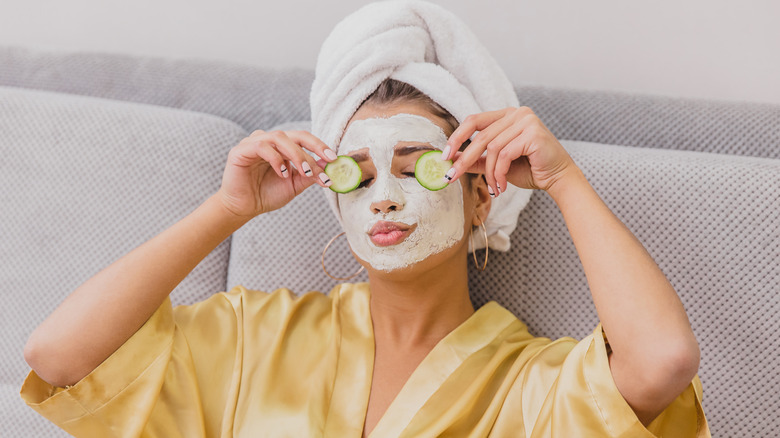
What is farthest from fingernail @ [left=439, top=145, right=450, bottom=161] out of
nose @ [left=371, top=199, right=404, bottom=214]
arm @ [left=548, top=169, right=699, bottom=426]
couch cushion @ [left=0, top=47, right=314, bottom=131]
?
couch cushion @ [left=0, top=47, right=314, bottom=131]

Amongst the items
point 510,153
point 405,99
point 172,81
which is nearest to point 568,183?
point 510,153

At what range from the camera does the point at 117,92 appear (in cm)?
182

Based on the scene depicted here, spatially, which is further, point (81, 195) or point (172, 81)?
point (172, 81)

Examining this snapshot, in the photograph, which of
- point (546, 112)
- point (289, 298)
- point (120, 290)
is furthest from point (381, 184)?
point (546, 112)

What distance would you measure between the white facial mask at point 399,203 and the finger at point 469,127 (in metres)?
0.09

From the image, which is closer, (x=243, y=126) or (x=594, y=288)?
(x=594, y=288)

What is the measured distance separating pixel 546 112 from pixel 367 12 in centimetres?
51

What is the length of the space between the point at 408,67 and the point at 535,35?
1.99ft

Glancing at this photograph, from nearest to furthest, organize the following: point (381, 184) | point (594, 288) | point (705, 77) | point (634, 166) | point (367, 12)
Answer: point (594, 288) < point (381, 184) < point (367, 12) < point (634, 166) < point (705, 77)

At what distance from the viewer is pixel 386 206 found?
121 centimetres

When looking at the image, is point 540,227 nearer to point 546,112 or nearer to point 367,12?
point 546,112

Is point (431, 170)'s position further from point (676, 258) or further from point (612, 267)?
point (676, 258)

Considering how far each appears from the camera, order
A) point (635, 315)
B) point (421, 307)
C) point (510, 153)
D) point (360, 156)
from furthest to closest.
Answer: point (421, 307) → point (360, 156) → point (510, 153) → point (635, 315)

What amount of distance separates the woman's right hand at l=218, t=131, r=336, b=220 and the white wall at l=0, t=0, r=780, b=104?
0.67 metres
